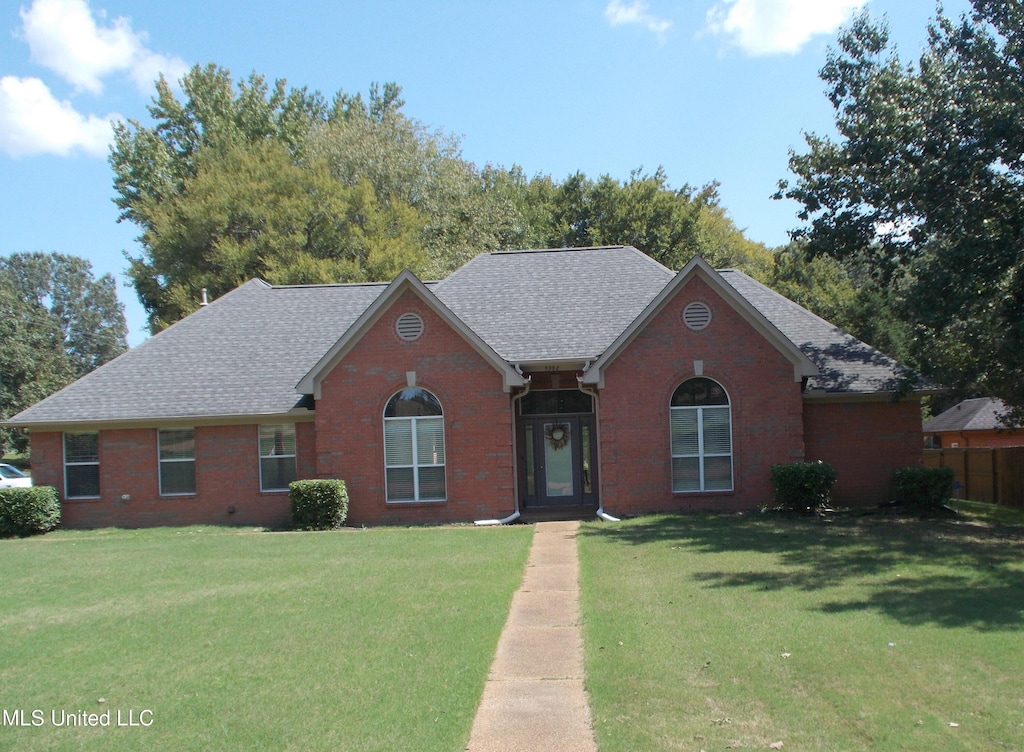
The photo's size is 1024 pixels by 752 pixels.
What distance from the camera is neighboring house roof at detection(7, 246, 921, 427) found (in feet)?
69.0

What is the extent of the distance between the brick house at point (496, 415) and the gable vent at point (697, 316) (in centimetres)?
4

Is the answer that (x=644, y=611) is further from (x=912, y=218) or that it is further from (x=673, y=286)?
(x=912, y=218)

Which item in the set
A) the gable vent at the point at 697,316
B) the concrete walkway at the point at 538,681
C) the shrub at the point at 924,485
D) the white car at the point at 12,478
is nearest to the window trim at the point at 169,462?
the gable vent at the point at 697,316

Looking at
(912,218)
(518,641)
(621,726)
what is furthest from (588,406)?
(621,726)

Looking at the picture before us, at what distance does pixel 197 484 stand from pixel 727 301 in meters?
13.0

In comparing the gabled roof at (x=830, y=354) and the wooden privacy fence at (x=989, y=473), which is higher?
the gabled roof at (x=830, y=354)

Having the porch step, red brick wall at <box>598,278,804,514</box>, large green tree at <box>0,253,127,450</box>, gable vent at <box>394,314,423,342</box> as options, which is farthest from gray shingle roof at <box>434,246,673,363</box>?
large green tree at <box>0,253,127,450</box>

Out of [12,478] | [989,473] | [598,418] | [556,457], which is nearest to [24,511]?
[556,457]

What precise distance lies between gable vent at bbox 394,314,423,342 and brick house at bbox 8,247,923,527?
54 mm

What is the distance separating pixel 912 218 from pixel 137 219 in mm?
38787

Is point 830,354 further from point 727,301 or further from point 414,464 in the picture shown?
point 414,464

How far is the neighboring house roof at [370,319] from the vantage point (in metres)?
21.0

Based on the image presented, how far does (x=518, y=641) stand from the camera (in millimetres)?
9117

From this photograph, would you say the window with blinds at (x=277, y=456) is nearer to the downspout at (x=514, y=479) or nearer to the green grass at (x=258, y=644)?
the downspout at (x=514, y=479)
